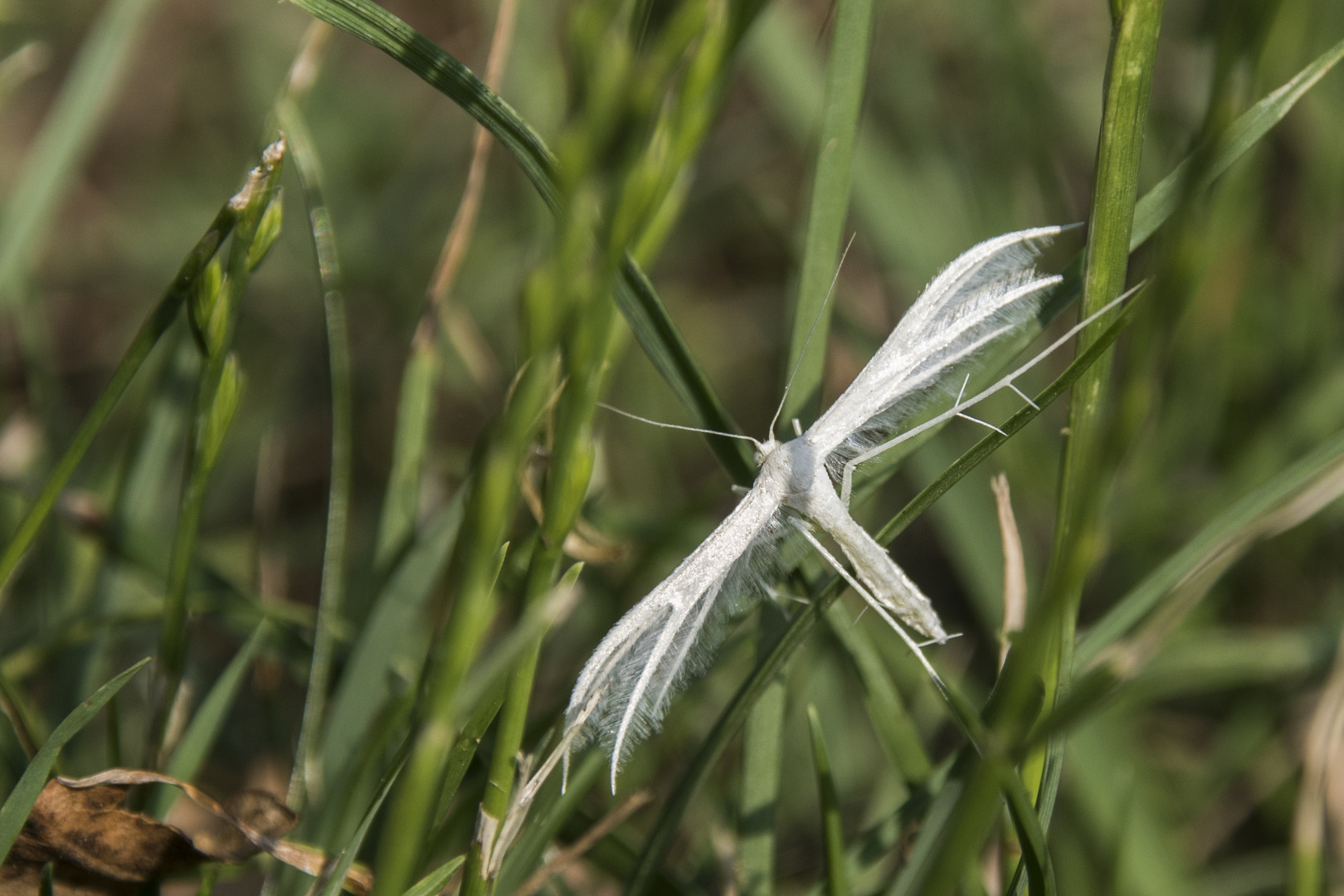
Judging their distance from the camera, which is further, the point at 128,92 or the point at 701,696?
the point at 128,92

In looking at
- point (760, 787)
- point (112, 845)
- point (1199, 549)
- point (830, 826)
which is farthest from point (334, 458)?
point (1199, 549)

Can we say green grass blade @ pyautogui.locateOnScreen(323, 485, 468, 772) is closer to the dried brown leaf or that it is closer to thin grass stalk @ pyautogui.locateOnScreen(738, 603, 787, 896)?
the dried brown leaf

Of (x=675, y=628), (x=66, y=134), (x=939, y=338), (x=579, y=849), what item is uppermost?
(x=66, y=134)

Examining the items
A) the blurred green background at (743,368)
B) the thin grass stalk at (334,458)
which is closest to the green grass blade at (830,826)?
the blurred green background at (743,368)

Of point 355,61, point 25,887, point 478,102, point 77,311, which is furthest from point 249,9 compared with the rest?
point 25,887

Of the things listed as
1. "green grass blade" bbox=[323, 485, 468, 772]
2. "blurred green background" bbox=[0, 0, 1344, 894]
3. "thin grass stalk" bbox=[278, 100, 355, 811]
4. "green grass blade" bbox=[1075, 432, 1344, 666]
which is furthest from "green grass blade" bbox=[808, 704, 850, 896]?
"thin grass stalk" bbox=[278, 100, 355, 811]

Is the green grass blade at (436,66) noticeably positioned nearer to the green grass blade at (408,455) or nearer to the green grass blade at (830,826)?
the green grass blade at (408,455)

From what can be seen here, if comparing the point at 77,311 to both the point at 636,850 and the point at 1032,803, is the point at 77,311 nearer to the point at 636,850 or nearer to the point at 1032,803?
the point at 636,850

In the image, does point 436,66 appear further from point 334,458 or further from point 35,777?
point 35,777
